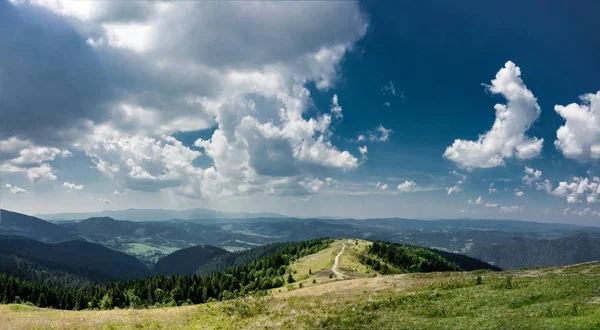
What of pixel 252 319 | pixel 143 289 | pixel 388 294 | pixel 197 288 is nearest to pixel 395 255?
pixel 197 288

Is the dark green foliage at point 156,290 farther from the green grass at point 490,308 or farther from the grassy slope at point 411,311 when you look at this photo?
the green grass at point 490,308

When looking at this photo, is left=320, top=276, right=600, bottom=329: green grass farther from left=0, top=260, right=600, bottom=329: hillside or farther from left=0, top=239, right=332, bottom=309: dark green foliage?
left=0, top=239, right=332, bottom=309: dark green foliage

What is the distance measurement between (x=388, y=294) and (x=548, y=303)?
15505 mm

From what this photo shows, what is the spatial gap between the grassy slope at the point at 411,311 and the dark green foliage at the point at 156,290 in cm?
7193

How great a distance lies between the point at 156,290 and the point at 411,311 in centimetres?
12484

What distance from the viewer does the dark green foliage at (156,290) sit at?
4695 inches

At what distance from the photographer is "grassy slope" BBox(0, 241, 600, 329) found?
2509 cm

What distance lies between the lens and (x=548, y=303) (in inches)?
1107

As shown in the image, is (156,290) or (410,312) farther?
(156,290)

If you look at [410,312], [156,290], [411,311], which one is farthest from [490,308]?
[156,290]

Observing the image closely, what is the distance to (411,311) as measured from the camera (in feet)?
98.5

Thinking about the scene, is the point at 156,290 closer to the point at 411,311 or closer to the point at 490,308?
the point at 411,311

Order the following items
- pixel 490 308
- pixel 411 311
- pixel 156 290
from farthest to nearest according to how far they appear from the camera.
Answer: pixel 156 290 → pixel 411 311 → pixel 490 308

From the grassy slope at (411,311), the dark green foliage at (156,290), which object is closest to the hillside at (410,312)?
the grassy slope at (411,311)
